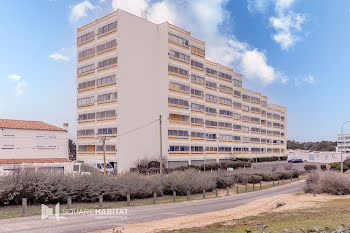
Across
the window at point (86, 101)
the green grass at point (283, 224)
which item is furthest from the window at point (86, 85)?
the green grass at point (283, 224)

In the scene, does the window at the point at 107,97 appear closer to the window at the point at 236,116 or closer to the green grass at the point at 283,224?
the green grass at the point at 283,224

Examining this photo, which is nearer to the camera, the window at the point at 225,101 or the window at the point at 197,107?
the window at the point at 197,107

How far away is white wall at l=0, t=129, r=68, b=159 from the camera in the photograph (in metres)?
45.7

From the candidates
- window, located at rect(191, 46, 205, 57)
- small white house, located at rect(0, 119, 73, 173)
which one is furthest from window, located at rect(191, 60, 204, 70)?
small white house, located at rect(0, 119, 73, 173)

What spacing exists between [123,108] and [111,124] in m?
3.35

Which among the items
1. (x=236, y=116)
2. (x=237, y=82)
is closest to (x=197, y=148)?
(x=236, y=116)

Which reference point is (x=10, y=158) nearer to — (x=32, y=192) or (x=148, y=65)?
(x=32, y=192)

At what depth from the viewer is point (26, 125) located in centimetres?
4922

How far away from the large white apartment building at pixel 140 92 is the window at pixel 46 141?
9.19 metres

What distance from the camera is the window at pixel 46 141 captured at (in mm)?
49031

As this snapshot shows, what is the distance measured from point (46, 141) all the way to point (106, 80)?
15.1m

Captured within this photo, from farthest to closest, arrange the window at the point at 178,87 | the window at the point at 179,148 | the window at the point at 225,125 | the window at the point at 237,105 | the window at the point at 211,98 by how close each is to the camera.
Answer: the window at the point at 237,105 < the window at the point at 225,125 < the window at the point at 211,98 < the window at the point at 178,87 < the window at the point at 179,148

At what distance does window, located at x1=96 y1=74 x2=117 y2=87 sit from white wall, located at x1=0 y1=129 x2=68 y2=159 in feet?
38.3

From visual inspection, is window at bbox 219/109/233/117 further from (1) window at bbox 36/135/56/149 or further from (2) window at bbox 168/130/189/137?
(1) window at bbox 36/135/56/149
